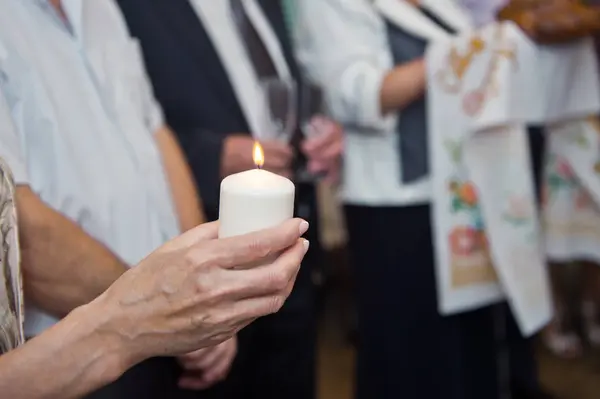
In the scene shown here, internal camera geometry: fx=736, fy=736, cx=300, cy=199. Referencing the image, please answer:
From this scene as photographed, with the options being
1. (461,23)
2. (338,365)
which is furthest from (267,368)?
(338,365)

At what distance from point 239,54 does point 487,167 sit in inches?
13.4

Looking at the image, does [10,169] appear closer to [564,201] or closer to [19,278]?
[19,278]

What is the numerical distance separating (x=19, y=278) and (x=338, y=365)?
0.96 m

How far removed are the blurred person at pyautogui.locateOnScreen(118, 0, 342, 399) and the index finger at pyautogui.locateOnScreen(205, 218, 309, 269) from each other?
0.18 m

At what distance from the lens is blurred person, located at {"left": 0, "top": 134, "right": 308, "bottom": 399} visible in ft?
1.06

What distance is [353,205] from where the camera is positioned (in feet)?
2.85

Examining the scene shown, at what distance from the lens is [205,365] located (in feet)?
1.81

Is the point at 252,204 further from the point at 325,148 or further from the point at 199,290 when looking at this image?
the point at 325,148

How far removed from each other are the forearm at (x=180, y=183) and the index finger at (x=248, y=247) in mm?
233

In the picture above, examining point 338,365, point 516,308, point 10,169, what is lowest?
point 338,365

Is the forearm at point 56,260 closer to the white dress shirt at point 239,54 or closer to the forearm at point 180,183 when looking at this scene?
the forearm at point 180,183

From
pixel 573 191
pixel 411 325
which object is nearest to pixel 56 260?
pixel 411 325

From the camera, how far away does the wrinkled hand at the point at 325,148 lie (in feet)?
2.61

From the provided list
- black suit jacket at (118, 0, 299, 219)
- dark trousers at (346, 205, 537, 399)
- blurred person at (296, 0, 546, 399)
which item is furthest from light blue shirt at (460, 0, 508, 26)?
black suit jacket at (118, 0, 299, 219)
